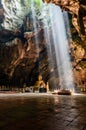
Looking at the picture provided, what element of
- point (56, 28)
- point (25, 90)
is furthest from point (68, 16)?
point (25, 90)

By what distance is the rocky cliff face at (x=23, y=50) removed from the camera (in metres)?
40.0

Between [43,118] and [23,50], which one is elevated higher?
[23,50]

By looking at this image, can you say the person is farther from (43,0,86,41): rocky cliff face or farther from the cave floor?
the cave floor

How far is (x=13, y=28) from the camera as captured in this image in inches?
1634

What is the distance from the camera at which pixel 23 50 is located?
136ft

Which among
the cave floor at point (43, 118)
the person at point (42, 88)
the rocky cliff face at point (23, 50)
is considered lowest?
the cave floor at point (43, 118)

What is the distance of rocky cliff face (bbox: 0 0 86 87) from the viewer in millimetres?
40000

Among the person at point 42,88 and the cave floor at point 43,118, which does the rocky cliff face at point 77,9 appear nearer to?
the person at point 42,88

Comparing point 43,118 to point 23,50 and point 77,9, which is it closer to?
point 77,9

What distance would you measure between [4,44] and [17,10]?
24.4 ft

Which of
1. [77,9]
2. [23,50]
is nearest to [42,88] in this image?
[23,50]

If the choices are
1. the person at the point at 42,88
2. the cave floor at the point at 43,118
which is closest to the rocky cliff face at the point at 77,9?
the person at the point at 42,88

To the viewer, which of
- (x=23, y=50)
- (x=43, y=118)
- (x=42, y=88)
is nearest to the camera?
(x=43, y=118)

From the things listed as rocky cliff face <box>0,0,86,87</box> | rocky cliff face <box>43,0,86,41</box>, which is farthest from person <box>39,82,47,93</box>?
rocky cliff face <box>43,0,86,41</box>
